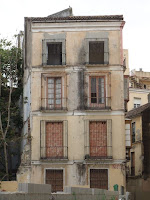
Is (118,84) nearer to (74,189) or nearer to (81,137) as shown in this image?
(81,137)

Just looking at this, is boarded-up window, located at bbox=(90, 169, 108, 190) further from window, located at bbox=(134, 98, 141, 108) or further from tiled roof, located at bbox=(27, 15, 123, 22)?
window, located at bbox=(134, 98, 141, 108)

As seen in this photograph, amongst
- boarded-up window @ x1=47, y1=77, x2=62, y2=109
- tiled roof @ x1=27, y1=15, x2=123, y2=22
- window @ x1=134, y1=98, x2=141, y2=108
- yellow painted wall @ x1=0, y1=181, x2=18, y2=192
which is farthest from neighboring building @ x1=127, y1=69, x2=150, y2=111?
yellow painted wall @ x1=0, y1=181, x2=18, y2=192

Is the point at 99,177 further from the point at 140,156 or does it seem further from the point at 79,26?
the point at 79,26

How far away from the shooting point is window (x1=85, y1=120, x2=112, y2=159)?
3712 centimetres

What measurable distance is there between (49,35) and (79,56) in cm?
285

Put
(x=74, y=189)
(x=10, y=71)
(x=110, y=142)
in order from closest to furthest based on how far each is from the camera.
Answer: (x=74, y=189), (x=110, y=142), (x=10, y=71)

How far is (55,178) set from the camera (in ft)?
121

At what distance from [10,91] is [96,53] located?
7.35 m

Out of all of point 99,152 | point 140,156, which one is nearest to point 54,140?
point 99,152

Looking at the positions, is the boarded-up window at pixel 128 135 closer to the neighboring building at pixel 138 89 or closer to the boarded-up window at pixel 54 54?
the boarded-up window at pixel 54 54

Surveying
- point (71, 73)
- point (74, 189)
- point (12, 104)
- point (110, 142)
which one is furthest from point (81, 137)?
point (74, 189)

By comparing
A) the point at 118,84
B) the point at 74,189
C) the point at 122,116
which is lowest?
the point at 74,189

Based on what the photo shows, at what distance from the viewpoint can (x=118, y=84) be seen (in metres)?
38.2

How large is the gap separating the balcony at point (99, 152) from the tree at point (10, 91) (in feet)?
20.6
